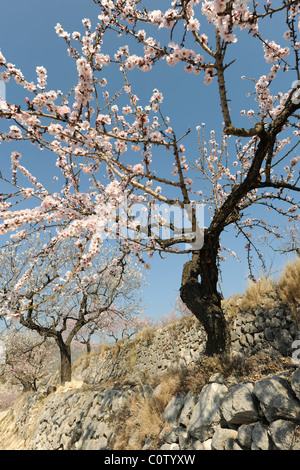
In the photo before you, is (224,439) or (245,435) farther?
(224,439)

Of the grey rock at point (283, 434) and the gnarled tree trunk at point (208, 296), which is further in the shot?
the gnarled tree trunk at point (208, 296)

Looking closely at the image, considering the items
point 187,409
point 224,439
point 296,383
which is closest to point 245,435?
point 224,439

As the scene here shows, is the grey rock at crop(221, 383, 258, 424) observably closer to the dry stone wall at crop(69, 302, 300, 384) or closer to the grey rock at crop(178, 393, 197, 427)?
the grey rock at crop(178, 393, 197, 427)

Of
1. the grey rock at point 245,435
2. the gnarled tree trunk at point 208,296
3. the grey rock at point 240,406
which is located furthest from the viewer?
the gnarled tree trunk at point 208,296

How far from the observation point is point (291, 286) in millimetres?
6332

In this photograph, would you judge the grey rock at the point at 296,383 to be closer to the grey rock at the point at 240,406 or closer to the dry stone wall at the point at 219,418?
the dry stone wall at the point at 219,418

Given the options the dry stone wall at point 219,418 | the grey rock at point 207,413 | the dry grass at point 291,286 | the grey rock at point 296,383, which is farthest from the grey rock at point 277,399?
the dry grass at point 291,286

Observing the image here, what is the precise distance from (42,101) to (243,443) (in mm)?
5542

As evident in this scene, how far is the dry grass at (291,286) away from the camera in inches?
241

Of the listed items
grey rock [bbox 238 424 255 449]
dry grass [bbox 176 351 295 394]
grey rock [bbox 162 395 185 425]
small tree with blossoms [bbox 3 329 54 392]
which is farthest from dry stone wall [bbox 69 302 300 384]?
small tree with blossoms [bbox 3 329 54 392]

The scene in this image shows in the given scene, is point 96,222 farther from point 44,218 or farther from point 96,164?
point 96,164

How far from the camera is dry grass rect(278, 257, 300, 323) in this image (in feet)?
20.1

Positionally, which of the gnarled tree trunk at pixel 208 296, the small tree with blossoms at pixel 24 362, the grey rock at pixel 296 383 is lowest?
the small tree with blossoms at pixel 24 362

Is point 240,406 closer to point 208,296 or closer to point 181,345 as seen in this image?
point 208,296
